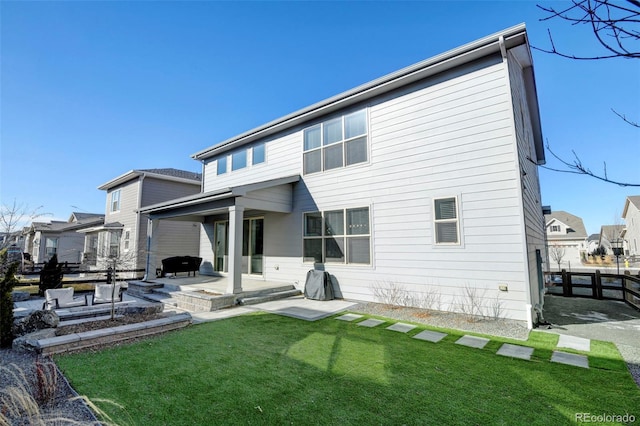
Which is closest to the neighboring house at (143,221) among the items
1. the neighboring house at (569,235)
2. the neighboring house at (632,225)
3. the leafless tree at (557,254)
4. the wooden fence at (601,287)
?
the wooden fence at (601,287)

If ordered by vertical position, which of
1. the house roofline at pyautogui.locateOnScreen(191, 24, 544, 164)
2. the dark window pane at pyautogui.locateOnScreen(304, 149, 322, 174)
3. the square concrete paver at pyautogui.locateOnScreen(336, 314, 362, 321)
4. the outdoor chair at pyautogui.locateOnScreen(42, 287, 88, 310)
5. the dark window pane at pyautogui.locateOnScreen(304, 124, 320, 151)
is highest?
the house roofline at pyautogui.locateOnScreen(191, 24, 544, 164)

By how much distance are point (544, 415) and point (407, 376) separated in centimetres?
138

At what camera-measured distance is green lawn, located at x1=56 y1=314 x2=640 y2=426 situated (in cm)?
281

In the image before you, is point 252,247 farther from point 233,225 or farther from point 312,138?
point 312,138

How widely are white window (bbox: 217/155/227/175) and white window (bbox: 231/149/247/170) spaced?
0.56 metres

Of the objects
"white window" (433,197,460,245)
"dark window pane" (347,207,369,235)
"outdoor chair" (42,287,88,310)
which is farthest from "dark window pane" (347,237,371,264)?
"outdoor chair" (42,287,88,310)

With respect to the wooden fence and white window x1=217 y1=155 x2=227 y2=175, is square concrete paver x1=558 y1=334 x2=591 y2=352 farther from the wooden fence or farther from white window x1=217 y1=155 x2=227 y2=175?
white window x1=217 y1=155 x2=227 y2=175

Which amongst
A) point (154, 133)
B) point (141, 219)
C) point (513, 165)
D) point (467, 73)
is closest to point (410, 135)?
point (467, 73)

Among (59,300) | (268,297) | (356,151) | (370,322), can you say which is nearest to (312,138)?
(356,151)

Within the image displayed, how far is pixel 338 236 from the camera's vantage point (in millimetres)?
8992

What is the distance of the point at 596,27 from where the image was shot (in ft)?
4.89

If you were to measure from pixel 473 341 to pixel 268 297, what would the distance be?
5.67 metres

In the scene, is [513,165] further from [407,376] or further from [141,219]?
[141,219]

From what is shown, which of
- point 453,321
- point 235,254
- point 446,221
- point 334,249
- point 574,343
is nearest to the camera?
point 574,343
